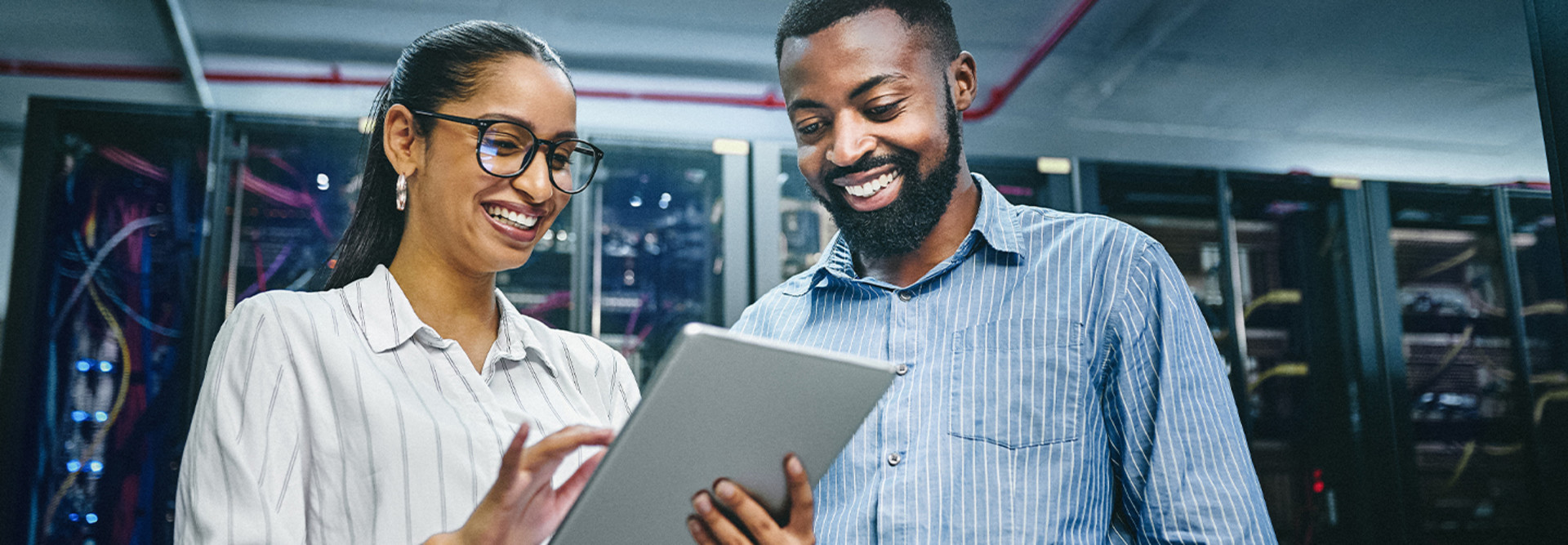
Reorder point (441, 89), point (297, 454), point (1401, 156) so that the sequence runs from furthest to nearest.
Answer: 1. point (1401, 156)
2. point (441, 89)
3. point (297, 454)

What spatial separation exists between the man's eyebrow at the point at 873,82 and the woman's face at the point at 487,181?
1.30 feet

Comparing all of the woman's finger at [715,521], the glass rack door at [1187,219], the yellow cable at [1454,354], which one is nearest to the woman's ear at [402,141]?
the woman's finger at [715,521]

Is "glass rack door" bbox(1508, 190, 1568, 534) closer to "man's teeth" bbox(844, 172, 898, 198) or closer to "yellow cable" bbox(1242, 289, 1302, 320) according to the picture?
"yellow cable" bbox(1242, 289, 1302, 320)

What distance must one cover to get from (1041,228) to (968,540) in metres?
0.45

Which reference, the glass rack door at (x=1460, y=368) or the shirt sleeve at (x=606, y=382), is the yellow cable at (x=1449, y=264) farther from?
the shirt sleeve at (x=606, y=382)

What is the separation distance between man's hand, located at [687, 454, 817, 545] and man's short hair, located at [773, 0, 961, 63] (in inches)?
26.4

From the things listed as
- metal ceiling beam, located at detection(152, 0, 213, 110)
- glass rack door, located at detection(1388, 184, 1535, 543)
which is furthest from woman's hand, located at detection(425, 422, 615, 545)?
glass rack door, located at detection(1388, 184, 1535, 543)

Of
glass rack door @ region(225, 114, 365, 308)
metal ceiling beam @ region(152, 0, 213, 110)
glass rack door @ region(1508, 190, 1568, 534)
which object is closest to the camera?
glass rack door @ region(225, 114, 365, 308)

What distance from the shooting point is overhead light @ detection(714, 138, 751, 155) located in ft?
9.71

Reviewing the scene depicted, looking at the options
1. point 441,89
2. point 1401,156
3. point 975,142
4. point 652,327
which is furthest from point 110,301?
point 1401,156

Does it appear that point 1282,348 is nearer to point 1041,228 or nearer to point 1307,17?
point 1307,17

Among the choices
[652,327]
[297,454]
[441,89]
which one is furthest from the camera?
[652,327]

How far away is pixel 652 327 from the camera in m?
3.09

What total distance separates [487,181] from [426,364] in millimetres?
214
